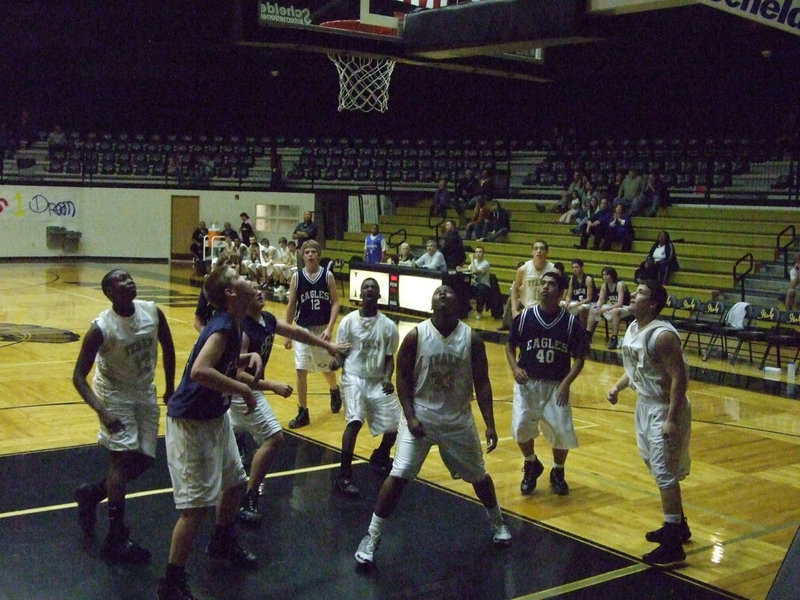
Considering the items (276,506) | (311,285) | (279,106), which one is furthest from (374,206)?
(276,506)

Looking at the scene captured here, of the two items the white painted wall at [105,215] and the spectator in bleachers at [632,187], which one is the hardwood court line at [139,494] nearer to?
the spectator in bleachers at [632,187]

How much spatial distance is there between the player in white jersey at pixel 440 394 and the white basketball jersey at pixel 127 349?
5.00 feet

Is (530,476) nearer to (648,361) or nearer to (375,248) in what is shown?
(648,361)

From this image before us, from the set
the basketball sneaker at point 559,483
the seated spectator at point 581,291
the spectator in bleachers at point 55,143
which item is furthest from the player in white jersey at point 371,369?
the spectator in bleachers at point 55,143

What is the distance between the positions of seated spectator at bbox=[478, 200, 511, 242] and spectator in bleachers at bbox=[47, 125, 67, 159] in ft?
47.6

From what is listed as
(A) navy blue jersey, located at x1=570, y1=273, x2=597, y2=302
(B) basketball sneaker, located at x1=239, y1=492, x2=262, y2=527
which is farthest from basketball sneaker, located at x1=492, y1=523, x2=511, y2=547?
(A) navy blue jersey, located at x1=570, y1=273, x2=597, y2=302

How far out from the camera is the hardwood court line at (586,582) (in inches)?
205

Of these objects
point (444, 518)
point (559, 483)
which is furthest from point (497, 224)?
point (444, 518)

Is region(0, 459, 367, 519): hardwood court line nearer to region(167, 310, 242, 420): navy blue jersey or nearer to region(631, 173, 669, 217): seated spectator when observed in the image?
region(167, 310, 242, 420): navy blue jersey

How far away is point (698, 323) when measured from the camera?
14.4 metres

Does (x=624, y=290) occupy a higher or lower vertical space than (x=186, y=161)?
Answer: lower

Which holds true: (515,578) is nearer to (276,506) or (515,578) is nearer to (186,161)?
(276,506)

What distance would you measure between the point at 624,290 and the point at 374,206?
45.0ft

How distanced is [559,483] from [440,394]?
2021 mm
